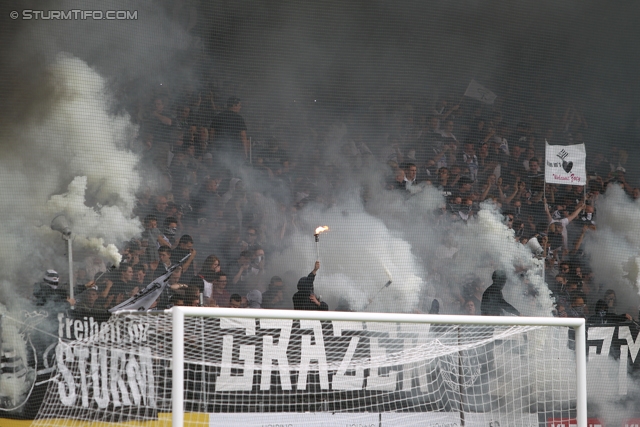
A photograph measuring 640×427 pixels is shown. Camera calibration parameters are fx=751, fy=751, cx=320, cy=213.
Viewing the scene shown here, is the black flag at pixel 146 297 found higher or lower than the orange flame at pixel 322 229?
lower

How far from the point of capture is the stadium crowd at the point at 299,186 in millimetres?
5156

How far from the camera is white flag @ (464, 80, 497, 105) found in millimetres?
5859

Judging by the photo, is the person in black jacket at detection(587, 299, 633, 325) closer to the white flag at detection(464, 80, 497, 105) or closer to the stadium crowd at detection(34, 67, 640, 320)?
the stadium crowd at detection(34, 67, 640, 320)

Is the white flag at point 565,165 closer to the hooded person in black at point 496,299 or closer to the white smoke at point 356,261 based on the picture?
the hooded person in black at point 496,299

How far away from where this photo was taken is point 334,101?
566cm

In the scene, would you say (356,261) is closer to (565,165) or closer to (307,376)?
(307,376)

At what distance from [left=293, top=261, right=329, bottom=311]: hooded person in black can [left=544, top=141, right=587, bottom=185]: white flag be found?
2.05m

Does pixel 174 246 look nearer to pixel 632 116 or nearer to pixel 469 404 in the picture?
pixel 469 404

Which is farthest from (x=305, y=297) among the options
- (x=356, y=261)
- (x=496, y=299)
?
(x=496, y=299)

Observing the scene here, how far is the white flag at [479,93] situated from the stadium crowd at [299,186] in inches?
1.9

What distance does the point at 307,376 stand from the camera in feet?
16.5

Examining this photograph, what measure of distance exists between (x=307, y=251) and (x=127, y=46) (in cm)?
195

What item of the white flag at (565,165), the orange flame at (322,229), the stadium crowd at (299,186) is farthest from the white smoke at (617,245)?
the orange flame at (322,229)

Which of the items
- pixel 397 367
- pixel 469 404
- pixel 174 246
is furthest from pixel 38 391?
pixel 469 404
